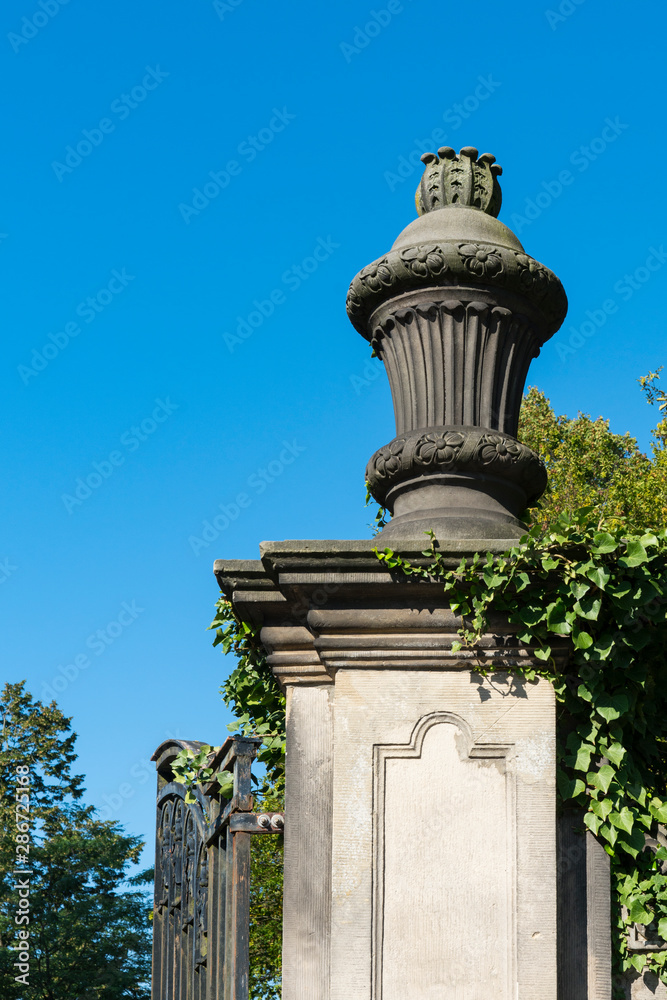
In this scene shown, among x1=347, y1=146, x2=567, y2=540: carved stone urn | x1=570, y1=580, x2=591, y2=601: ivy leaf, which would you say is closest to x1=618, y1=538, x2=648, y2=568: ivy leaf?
A: x1=570, y1=580, x2=591, y2=601: ivy leaf

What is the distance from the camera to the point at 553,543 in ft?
11.4

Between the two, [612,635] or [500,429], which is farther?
[500,429]

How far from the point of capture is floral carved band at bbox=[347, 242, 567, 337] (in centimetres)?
403

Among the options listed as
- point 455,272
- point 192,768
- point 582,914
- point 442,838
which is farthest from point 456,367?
point 582,914

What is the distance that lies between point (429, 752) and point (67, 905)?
2041 cm

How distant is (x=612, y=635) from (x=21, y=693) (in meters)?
23.4

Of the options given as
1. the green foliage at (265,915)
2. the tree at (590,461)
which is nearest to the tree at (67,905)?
the green foliage at (265,915)

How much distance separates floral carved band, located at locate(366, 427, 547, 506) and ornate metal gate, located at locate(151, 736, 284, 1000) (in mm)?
1125

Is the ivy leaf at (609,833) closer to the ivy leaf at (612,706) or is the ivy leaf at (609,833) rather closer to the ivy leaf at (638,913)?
the ivy leaf at (638,913)

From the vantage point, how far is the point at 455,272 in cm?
404

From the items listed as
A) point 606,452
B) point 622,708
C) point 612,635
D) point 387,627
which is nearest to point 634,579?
point 612,635

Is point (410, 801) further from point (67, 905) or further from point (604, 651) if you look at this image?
point (67, 905)

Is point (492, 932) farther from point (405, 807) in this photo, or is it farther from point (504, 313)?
point (504, 313)

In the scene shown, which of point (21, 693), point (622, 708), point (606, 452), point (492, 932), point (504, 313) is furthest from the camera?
point (21, 693)
